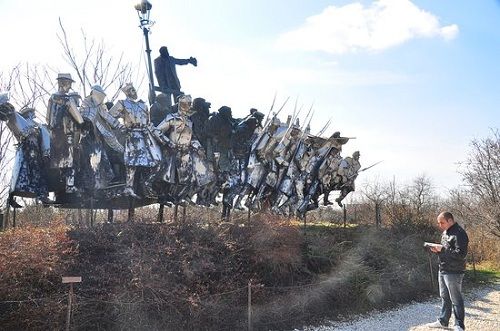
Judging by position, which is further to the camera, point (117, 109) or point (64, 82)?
point (117, 109)

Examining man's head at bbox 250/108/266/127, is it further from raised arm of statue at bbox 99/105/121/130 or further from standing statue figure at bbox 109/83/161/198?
raised arm of statue at bbox 99/105/121/130

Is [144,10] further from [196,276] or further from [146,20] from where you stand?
[196,276]

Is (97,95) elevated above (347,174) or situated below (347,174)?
above

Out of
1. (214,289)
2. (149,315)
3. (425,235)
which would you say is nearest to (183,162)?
(214,289)

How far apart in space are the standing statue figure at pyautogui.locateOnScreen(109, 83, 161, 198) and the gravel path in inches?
161

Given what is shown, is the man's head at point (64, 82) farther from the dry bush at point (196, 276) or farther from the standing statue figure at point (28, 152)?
the dry bush at point (196, 276)

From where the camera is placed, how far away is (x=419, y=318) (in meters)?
8.89

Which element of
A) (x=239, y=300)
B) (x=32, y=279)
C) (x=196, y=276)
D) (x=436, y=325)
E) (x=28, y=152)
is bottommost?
(x=436, y=325)

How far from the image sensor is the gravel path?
8.01m

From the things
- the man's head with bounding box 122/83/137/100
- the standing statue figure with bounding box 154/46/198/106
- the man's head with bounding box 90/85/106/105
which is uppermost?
the standing statue figure with bounding box 154/46/198/106

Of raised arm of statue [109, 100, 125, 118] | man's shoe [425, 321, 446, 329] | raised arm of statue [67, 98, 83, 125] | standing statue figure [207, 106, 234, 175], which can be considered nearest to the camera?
man's shoe [425, 321, 446, 329]

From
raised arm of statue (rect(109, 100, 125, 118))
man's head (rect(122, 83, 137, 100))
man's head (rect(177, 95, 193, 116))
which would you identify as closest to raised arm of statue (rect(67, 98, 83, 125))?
raised arm of statue (rect(109, 100, 125, 118))

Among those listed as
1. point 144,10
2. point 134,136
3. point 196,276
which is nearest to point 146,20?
point 144,10

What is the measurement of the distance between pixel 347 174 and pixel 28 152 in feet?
30.6
